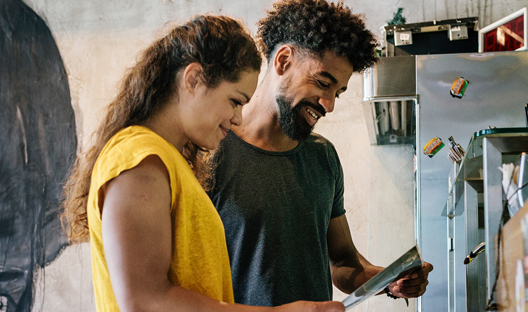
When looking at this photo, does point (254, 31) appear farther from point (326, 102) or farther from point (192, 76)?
point (192, 76)

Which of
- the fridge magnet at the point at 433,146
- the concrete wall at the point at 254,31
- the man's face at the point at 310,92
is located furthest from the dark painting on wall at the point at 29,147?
the fridge magnet at the point at 433,146

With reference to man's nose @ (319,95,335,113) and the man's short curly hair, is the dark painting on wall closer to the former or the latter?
the man's short curly hair

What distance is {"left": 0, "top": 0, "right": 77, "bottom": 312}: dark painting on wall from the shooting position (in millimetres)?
2742

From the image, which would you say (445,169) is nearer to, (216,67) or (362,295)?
(362,295)

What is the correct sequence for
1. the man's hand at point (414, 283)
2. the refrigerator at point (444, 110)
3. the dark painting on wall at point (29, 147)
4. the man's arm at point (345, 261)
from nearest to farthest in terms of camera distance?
the man's hand at point (414, 283) → the man's arm at point (345, 261) → the refrigerator at point (444, 110) → the dark painting on wall at point (29, 147)

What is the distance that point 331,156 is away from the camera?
1.41 m

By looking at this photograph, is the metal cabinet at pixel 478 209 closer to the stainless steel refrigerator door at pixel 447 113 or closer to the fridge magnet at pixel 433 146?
the stainless steel refrigerator door at pixel 447 113

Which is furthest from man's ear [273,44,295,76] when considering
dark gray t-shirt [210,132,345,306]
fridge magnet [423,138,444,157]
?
fridge magnet [423,138,444,157]

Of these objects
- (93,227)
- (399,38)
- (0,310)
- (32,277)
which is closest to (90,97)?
(32,277)

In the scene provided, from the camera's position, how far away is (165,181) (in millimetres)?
681

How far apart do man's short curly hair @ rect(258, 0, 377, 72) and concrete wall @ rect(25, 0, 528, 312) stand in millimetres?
1192

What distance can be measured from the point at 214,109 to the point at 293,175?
52cm

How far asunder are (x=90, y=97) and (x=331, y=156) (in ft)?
6.27

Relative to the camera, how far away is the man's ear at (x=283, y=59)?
4.63ft
